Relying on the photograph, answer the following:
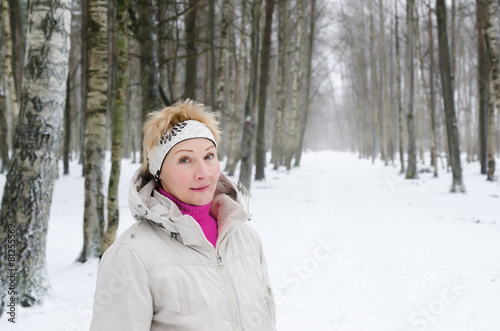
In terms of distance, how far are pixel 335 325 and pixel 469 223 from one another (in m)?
5.37

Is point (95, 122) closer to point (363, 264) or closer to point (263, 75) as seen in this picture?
point (363, 264)

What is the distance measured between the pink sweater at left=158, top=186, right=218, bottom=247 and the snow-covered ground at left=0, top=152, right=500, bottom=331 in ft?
8.11

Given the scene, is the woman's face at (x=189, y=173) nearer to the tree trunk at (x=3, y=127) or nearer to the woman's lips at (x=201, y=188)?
the woman's lips at (x=201, y=188)

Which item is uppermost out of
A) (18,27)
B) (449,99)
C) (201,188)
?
(18,27)

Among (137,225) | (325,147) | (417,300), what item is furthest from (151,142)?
(325,147)

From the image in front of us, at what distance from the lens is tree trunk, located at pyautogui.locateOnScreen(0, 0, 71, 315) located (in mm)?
3625

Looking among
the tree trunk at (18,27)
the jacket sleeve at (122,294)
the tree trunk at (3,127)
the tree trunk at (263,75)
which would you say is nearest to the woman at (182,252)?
the jacket sleeve at (122,294)

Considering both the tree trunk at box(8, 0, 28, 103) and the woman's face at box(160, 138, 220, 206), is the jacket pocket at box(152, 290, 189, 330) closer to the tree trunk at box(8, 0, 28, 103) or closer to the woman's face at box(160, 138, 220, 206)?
the woman's face at box(160, 138, 220, 206)

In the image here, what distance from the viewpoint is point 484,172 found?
15820 mm

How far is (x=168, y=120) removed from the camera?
1636 mm

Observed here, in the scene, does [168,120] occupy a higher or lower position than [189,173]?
higher

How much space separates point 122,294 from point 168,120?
0.69 metres

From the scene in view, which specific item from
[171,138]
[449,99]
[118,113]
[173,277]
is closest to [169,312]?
[173,277]

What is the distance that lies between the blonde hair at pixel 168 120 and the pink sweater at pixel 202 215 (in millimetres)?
190
